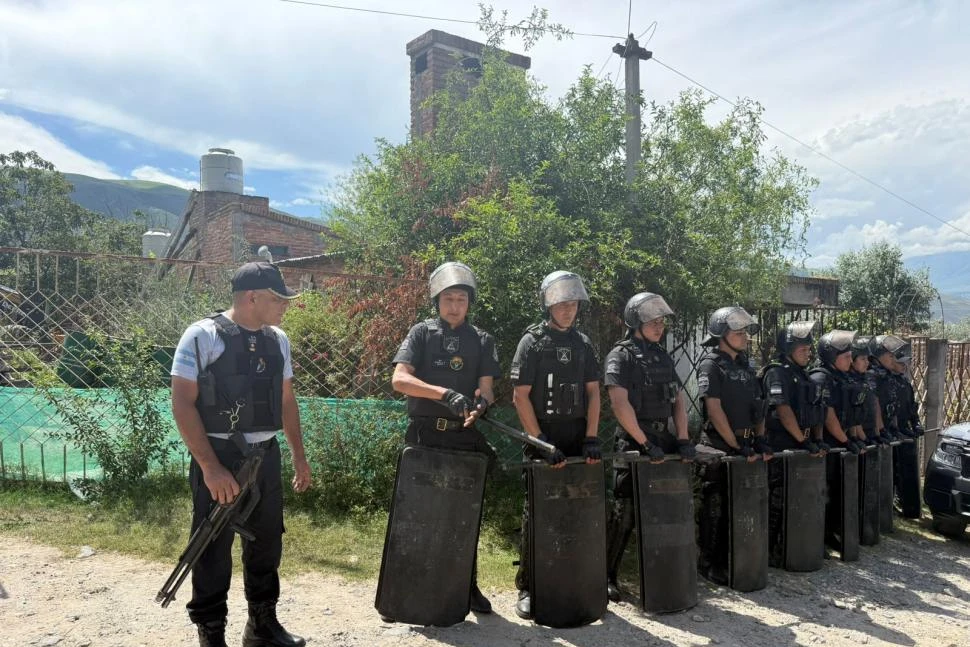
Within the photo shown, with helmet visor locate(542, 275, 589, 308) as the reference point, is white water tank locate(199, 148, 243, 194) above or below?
above

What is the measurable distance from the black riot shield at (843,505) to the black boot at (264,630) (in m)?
4.38

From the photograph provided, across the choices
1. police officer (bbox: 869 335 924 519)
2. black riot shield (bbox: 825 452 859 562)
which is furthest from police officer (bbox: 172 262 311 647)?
police officer (bbox: 869 335 924 519)

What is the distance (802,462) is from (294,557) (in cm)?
385

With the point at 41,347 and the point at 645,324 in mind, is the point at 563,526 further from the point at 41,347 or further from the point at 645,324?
the point at 41,347

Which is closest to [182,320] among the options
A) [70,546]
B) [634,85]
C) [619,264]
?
[70,546]

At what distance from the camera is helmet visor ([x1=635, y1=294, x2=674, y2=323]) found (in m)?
4.54

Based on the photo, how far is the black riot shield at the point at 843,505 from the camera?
5.52 metres

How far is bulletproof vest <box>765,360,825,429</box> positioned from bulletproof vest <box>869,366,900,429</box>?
1565 mm

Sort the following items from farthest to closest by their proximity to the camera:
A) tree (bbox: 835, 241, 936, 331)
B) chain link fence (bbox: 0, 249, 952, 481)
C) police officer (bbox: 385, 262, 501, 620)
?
tree (bbox: 835, 241, 936, 331) → chain link fence (bbox: 0, 249, 952, 481) → police officer (bbox: 385, 262, 501, 620)

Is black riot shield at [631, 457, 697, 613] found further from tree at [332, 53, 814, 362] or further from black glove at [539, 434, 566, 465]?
tree at [332, 53, 814, 362]

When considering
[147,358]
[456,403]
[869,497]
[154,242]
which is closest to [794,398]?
[869,497]

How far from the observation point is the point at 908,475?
7.02 metres

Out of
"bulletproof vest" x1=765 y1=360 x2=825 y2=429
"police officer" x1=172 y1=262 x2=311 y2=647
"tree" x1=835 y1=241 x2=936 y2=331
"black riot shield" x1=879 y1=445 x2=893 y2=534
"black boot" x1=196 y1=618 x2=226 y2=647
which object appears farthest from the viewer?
"tree" x1=835 y1=241 x2=936 y2=331

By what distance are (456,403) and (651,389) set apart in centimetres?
158
